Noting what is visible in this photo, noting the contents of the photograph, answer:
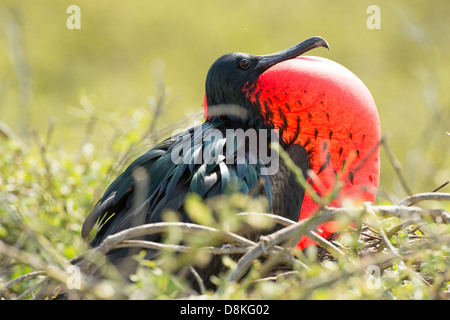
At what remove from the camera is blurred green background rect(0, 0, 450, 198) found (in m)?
6.50

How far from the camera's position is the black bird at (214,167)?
6.42 ft

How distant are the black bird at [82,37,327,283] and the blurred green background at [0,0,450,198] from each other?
153 inches

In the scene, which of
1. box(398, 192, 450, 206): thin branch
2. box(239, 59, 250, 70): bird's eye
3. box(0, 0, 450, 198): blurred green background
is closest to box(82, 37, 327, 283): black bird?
box(239, 59, 250, 70): bird's eye

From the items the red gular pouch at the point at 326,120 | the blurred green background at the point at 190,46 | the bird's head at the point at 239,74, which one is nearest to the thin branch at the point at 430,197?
the red gular pouch at the point at 326,120

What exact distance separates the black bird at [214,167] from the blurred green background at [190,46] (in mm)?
3886

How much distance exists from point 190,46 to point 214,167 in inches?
217

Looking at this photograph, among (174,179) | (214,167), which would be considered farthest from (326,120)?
(174,179)

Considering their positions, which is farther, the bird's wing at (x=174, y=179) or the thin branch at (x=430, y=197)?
the bird's wing at (x=174, y=179)

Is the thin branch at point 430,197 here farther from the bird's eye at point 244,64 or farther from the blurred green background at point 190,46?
the blurred green background at point 190,46

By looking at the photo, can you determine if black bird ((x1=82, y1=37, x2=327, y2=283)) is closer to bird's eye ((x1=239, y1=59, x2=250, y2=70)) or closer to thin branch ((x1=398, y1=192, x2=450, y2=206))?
bird's eye ((x1=239, y1=59, x2=250, y2=70))

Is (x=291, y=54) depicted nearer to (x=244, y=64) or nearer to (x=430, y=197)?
(x=244, y=64)

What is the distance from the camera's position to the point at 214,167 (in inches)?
78.7
